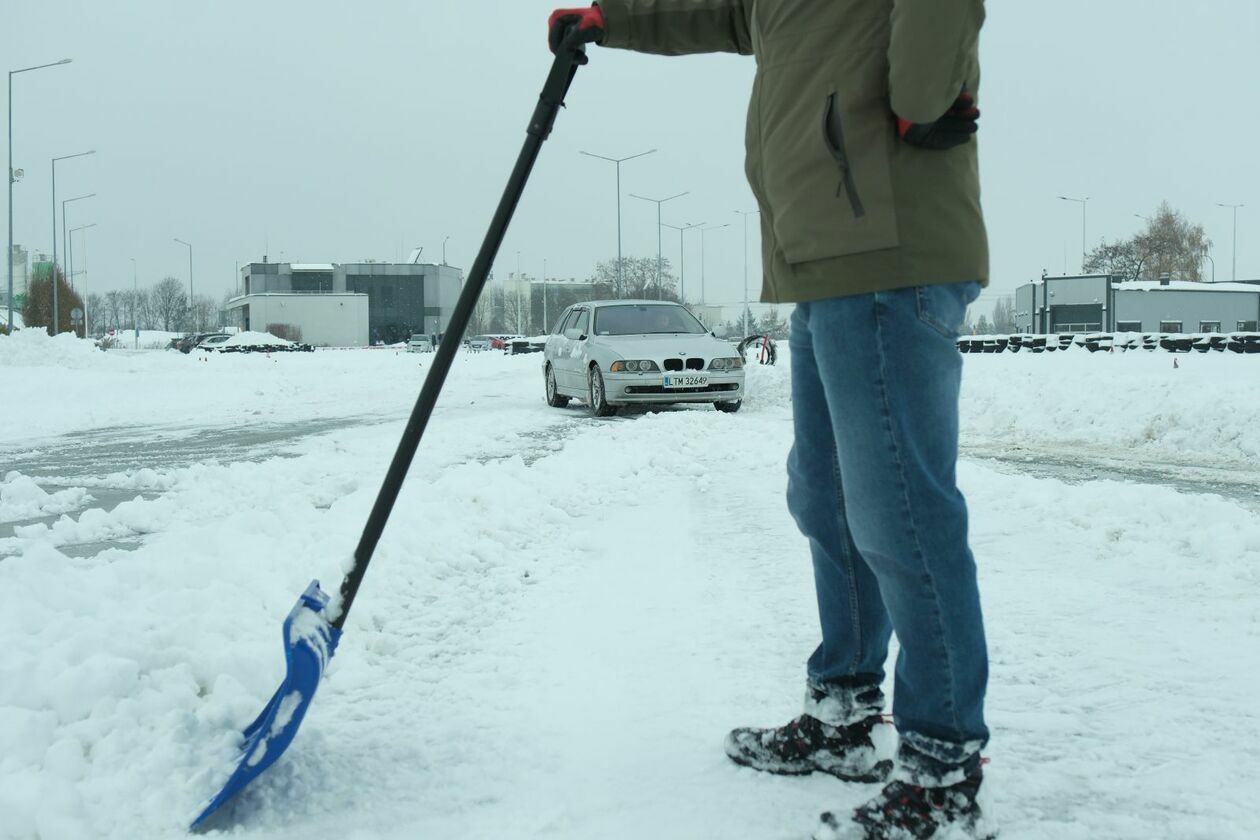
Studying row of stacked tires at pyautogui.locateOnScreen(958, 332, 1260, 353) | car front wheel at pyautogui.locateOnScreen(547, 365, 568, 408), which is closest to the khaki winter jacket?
car front wheel at pyautogui.locateOnScreen(547, 365, 568, 408)

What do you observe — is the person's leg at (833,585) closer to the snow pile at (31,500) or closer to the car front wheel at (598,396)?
the snow pile at (31,500)

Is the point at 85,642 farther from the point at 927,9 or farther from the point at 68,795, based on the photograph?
the point at 927,9

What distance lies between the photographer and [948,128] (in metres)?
1.76

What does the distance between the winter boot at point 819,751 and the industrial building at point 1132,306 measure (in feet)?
209

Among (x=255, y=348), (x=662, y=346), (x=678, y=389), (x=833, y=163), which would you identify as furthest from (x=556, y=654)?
(x=255, y=348)

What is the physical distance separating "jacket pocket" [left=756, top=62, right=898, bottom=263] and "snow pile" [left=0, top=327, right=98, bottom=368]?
82.1 ft

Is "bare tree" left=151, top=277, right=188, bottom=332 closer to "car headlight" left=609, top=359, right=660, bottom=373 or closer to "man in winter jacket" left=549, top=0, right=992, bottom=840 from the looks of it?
"car headlight" left=609, top=359, right=660, bottom=373

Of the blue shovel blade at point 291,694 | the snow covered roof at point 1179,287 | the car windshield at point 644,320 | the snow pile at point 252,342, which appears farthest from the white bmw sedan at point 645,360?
the snow covered roof at point 1179,287

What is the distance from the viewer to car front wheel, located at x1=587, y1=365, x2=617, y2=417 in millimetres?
12922

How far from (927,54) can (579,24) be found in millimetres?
958

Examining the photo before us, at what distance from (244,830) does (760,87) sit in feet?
5.79

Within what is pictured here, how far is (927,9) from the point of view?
163cm

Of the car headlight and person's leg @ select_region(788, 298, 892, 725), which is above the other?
the car headlight

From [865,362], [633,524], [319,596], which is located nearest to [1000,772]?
[865,362]
